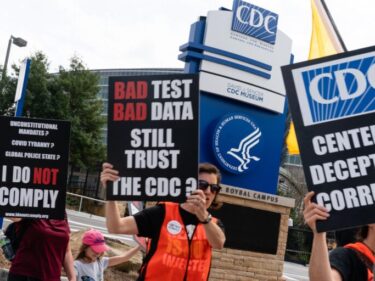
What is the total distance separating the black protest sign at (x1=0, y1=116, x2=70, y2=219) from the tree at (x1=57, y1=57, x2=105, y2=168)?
89.5 feet

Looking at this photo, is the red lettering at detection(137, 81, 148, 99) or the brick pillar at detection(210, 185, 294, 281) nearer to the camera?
the red lettering at detection(137, 81, 148, 99)

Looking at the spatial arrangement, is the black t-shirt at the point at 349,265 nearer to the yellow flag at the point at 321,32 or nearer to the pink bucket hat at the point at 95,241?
the pink bucket hat at the point at 95,241

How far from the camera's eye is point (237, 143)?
11656mm

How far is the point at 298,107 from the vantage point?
2590mm

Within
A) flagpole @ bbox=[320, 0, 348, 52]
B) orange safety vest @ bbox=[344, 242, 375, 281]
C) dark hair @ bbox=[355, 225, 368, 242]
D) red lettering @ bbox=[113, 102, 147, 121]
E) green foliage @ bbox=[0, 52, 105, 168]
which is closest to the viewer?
orange safety vest @ bbox=[344, 242, 375, 281]

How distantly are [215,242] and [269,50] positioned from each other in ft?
32.0

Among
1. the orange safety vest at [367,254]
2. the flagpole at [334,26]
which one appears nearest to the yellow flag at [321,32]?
the flagpole at [334,26]

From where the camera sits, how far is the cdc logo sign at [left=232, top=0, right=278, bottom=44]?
12127 mm

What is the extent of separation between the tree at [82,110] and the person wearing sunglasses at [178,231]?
28.6m

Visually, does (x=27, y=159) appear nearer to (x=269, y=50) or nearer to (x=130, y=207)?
(x=130, y=207)

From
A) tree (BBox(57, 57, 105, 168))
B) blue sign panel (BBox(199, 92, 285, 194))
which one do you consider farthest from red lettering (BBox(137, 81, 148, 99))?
tree (BBox(57, 57, 105, 168))

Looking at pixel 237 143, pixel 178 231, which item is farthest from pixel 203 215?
pixel 237 143

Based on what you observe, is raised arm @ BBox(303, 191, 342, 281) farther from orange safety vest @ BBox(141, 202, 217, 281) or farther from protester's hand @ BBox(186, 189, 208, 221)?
orange safety vest @ BBox(141, 202, 217, 281)

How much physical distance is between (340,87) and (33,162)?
254 centimetres
